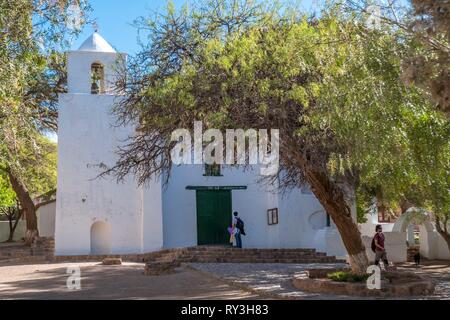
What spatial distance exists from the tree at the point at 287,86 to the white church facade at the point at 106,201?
8.30m

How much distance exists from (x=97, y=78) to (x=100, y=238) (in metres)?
6.19

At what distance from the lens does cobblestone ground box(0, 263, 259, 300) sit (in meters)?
11.2

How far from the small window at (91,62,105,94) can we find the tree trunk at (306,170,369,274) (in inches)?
500

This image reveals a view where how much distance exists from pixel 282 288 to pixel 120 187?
454 inches

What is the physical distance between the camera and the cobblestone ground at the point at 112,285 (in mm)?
11164

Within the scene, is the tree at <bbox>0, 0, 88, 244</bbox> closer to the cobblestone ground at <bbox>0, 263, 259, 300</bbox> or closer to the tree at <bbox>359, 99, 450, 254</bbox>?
the cobblestone ground at <bbox>0, 263, 259, 300</bbox>

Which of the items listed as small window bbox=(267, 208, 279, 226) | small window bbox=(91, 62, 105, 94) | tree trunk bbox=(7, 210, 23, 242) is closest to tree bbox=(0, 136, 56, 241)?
tree trunk bbox=(7, 210, 23, 242)

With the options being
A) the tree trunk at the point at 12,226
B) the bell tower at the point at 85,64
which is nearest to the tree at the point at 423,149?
the bell tower at the point at 85,64

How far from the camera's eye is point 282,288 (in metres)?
11.6

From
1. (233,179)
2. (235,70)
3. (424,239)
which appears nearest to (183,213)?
(233,179)

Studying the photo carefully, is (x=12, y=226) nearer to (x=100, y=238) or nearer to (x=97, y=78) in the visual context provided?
(x=100, y=238)

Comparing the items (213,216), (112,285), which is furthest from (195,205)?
(112,285)

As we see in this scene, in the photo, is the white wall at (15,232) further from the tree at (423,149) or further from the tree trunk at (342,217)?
the tree at (423,149)

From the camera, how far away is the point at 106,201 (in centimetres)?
2173
